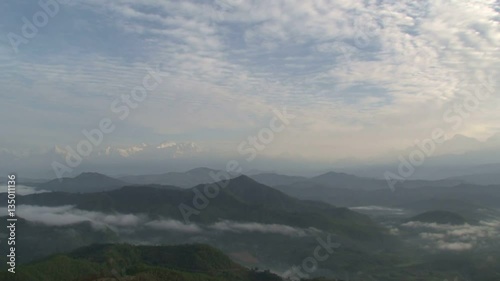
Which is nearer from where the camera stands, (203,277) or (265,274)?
(203,277)

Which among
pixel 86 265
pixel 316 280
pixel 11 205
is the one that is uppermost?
pixel 11 205

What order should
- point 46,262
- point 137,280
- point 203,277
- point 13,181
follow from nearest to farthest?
point 13,181
point 137,280
point 203,277
point 46,262

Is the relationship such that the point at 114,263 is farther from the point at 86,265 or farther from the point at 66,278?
the point at 66,278

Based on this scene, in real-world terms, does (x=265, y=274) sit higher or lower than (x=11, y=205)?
lower

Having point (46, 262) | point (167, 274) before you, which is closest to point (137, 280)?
point (167, 274)

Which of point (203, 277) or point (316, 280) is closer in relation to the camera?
point (203, 277)

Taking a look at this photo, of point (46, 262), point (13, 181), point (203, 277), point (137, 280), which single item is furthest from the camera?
point (46, 262)

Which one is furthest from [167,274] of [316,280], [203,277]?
[316,280]

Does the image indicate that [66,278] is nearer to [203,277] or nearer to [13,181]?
[203,277]

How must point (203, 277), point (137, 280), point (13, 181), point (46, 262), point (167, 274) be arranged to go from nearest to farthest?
point (13, 181)
point (137, 280)
point (167, 274)
point (203, 277)
point (46, 262)
